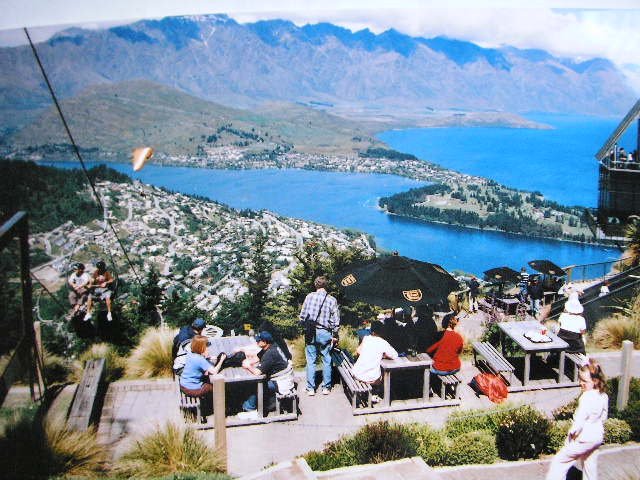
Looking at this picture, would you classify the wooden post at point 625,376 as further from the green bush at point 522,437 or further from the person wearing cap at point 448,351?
the person wearing cap at point 448,351

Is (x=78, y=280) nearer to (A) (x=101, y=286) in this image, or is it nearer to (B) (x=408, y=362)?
(A) (x=101, y=286)

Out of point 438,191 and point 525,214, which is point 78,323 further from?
point 438,191

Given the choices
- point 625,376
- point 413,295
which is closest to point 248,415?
point 413,295

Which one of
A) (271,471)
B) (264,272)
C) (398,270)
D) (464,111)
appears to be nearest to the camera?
(271,471)

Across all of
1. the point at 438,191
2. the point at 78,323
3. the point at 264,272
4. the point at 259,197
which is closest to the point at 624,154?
the point at 264,272

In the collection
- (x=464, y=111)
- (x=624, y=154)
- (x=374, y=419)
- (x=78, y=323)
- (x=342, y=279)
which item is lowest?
(x=374, y=419)

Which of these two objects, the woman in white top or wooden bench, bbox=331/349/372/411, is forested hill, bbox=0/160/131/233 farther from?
the woman in white top
